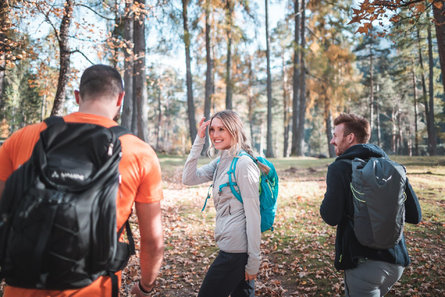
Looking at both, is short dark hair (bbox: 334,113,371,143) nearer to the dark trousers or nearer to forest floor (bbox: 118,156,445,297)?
the dark trousers

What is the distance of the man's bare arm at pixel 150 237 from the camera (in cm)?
174

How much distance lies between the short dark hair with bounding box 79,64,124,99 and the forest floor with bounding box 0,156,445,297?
3.66m

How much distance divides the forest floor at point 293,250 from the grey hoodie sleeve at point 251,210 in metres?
2.22

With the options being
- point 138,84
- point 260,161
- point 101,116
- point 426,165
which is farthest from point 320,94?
point 101,116

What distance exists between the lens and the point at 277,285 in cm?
448

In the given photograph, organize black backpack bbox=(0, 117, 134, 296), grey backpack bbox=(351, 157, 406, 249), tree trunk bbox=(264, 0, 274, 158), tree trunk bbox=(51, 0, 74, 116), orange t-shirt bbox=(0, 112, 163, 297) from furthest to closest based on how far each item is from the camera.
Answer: tree trunk bbox=(264, 0, 274, 158) < tree trunk bbox=(51, 0, 74, 116) < grey backpack bbox=(351, 157, 406, 249) < orange t-shirt bbox=(0, 112, 163, 297) < black backpack bbox=(0, 117, 134, 296)

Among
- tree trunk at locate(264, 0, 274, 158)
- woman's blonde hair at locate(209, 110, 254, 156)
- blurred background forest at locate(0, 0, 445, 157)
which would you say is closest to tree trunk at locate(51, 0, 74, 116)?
blurred background forest at locate(0, 0, 445, 157)

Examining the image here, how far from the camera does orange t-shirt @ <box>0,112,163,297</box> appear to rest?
4.91 ft

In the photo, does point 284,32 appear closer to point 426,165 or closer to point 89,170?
point 426,165

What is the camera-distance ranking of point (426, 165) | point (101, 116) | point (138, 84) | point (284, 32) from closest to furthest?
1. point (101, 116)
2. point (138, 84)
3. point (426, 165)
4. point (284, 32)

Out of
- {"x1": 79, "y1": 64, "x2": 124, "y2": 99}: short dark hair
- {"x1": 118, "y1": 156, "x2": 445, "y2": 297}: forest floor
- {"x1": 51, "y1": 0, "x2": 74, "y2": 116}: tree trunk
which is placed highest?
{"x1": 51, "y1": 0, "x2": 74, "y2": 116}: tree trunk

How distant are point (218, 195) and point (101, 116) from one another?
1343 millimetres

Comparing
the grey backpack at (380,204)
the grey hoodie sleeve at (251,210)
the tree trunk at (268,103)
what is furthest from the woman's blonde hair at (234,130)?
the tree trunk at (268,103)

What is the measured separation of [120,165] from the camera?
5.25ft
